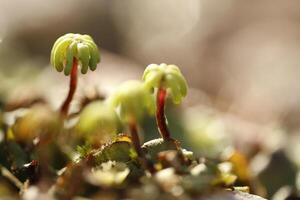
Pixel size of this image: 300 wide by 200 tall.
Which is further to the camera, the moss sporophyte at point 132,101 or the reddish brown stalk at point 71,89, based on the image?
the reddish brown stalk at point 71,89

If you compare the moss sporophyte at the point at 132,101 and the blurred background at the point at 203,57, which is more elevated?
the blurred background at the point at 203,57

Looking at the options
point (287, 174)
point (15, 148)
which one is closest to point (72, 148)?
point (15, 148)

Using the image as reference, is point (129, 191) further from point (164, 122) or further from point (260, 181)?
point (260, 181)

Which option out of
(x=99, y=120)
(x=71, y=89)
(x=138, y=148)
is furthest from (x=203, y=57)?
(x=99, y=120)

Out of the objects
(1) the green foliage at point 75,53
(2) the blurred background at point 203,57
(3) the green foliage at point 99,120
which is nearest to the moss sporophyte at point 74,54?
(1) the green foliage at point 75,53

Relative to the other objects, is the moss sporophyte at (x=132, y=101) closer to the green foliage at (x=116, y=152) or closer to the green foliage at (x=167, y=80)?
the green foliage at (x=167, y=80)

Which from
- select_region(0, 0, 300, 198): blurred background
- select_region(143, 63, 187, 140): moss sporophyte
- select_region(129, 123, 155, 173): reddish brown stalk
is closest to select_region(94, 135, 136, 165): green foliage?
select_region(129, 123, 155, 173): reddish brown stalk
